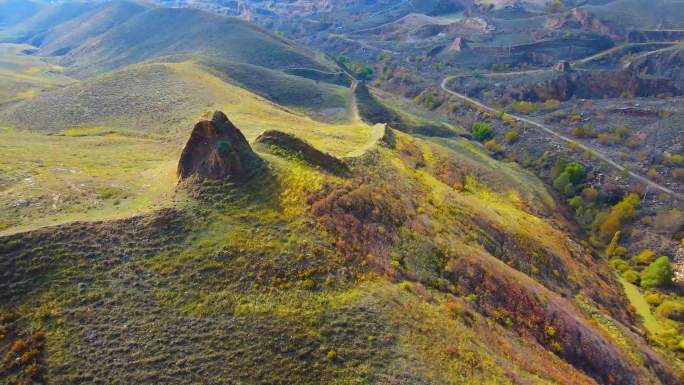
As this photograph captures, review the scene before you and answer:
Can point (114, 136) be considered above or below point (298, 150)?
below

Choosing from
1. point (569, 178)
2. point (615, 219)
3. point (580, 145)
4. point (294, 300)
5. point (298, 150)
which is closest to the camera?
point (294, 300)

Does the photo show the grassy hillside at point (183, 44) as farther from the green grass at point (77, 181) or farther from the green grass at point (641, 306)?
the green grass at point (641, 306)

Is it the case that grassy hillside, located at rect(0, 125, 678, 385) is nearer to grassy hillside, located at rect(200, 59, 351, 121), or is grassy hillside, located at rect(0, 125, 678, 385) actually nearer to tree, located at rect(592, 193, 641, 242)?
tree, located at rect(592, 193, 641, 242)

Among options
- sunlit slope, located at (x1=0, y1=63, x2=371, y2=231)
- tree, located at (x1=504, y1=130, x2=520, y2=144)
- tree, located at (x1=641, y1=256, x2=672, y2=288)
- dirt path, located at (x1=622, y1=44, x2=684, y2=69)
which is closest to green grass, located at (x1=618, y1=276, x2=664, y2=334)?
tree, located at (x1=641, y1=256, x2=672, y2=288)

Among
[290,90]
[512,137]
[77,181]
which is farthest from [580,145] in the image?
[77,181]

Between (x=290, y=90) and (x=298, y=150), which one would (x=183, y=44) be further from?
(x=298, y=150)

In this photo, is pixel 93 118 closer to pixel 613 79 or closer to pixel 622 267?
pixel 622 267
